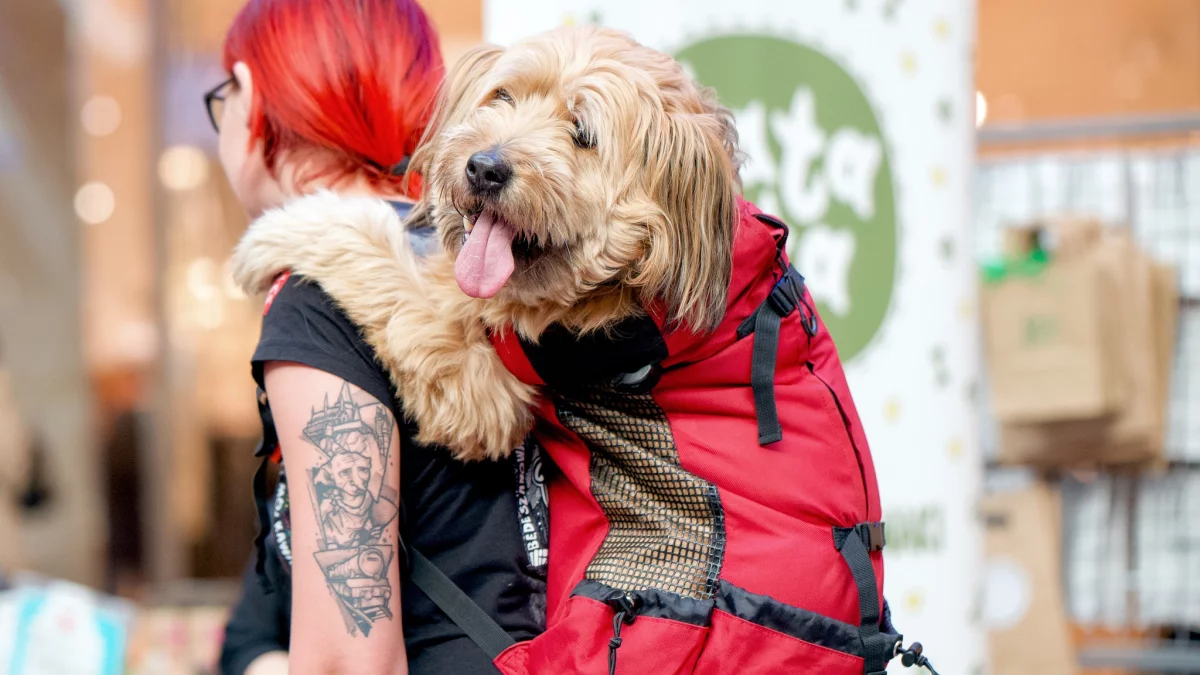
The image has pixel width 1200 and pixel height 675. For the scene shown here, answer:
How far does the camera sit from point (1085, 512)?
162 inches

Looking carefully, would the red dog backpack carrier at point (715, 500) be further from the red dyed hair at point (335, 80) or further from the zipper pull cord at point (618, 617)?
the red dyed hair at point (335, 80)

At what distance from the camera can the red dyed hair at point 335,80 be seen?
158 cm

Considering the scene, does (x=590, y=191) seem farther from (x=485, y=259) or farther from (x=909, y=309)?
(x=909, y=309)

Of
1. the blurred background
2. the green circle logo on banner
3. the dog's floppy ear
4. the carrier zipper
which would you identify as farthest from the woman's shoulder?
the green circle logo on banner

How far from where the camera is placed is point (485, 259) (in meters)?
1.34

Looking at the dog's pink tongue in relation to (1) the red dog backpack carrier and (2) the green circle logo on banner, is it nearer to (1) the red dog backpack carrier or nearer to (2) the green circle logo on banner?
(1) the red dog backpack carrier

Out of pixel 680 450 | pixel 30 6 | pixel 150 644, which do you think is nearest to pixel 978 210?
pixel 680 450

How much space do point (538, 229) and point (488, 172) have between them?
0.10 m

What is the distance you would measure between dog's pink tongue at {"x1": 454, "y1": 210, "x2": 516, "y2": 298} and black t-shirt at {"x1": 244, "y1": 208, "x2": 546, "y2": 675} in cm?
19

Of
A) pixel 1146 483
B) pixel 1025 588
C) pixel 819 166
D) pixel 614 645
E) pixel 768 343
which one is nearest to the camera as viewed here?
pixel 614 645

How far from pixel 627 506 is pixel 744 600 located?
20 cm

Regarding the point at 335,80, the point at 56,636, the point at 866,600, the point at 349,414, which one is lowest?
the point at 56,636

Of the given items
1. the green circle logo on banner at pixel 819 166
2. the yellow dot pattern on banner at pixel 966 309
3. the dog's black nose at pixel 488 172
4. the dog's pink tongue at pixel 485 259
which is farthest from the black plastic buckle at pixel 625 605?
the yellow dot pattern on banner at pixel 966 309

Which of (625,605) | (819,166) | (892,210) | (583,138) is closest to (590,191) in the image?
(583,138)
